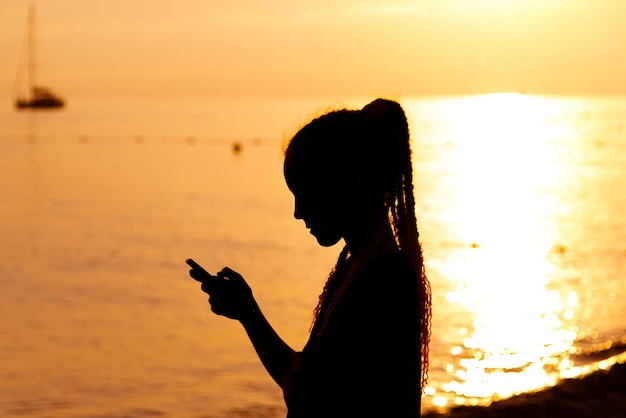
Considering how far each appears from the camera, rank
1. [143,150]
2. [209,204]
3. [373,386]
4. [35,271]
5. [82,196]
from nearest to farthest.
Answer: [373,386] < [35,271] < [209,204] < [82,196] < [143,150]

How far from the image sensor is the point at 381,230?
8.36 feet

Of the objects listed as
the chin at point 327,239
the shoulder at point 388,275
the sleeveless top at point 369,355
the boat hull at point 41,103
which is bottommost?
the sleeveless top at point 369,355

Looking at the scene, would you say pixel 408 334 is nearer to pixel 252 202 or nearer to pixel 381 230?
pixel 381 230

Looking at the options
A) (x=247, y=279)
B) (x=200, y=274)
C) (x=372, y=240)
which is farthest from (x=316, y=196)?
(x=247, y=279)

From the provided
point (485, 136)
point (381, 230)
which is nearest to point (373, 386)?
point (381, 230)

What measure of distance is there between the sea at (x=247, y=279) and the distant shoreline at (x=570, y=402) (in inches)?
30.7

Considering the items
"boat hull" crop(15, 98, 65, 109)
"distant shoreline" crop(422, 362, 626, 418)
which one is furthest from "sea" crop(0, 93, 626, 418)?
"boat hull" crop(15, 98, 65, 109)

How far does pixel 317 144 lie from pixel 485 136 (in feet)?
417

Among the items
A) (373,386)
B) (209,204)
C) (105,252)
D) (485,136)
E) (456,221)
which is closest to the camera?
(373,386)

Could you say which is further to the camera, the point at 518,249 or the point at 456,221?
the point at 456,221

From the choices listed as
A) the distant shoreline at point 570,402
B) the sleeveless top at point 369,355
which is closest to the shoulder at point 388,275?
the sleeveless top at point 369,355

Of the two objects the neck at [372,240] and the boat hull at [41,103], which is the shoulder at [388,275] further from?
the boat hull at [41,103]

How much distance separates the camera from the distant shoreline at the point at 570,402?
886cm

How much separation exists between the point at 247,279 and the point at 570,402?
1296cm
